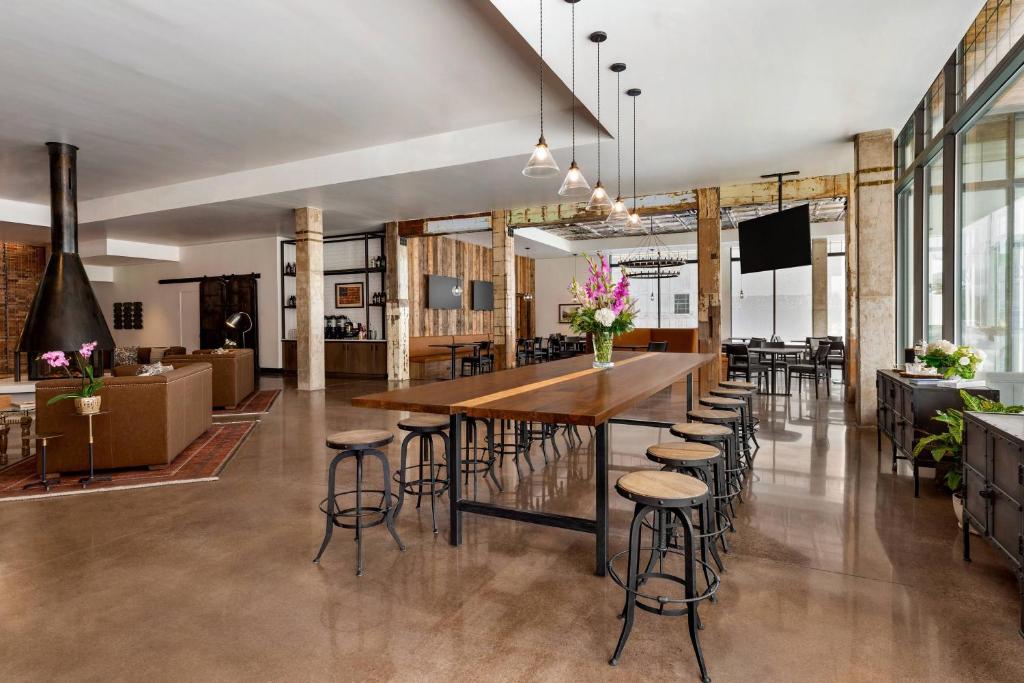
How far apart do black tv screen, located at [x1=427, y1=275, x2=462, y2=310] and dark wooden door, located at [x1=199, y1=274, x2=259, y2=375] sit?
3.92 meters

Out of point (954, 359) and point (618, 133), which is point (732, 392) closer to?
point (954, 359)

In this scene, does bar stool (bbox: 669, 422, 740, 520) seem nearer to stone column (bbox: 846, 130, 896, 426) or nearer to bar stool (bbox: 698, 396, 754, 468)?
bar stool (bbox: 698, 396, 754, 468)


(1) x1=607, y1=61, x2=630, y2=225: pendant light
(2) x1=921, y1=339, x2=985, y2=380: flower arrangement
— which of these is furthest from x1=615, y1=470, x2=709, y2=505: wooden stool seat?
(1) x1=607, y1=61, x2=630, y2=225: pendant light

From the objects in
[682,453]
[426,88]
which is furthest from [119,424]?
[682,453]

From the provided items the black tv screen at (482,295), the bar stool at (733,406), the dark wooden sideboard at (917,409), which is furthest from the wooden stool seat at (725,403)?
the black tv screen at (482,295)

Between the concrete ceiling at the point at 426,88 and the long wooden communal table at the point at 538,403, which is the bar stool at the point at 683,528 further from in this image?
the concrete ceiling at the point at 426,88

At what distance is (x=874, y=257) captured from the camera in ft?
18.9

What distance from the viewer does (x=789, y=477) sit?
421 centimetres

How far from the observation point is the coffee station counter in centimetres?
1160

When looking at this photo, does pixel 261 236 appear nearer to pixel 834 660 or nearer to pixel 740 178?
pixel 740 178

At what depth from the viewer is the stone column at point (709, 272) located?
8406 mm

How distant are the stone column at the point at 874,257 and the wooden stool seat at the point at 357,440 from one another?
5.22m

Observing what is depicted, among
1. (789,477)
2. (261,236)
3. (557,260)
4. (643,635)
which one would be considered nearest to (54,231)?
(261,236)

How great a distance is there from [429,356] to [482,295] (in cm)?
316
